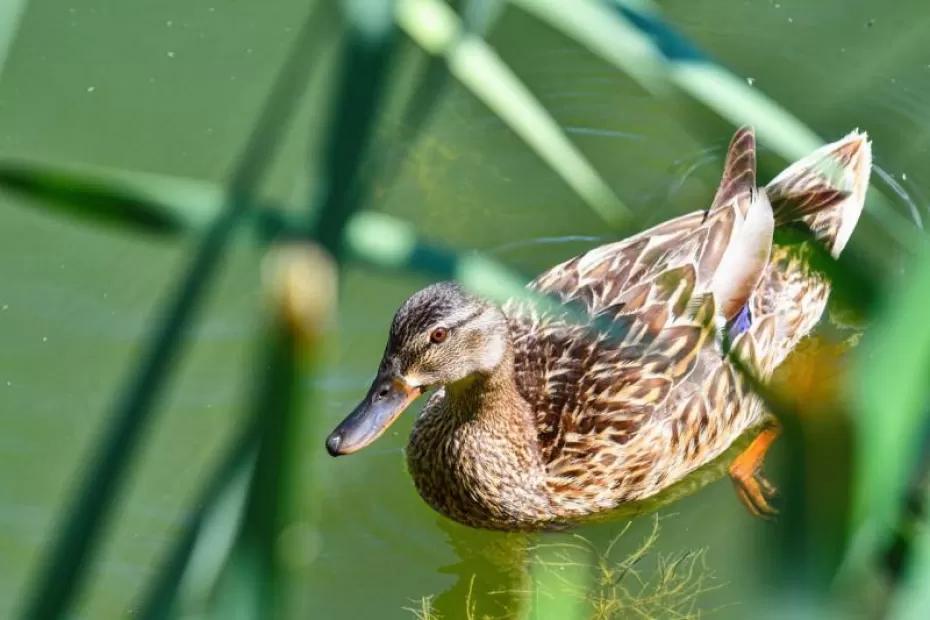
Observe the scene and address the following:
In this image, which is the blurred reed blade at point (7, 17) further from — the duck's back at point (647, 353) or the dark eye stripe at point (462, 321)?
the duck's back at point (647, 353)

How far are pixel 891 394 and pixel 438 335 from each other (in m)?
2.65

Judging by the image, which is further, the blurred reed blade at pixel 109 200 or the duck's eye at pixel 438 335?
the duck's eye at pixel 438 335

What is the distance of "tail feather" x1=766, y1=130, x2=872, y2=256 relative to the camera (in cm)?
490

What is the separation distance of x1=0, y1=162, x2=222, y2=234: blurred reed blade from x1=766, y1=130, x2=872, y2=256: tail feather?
10.8 ft

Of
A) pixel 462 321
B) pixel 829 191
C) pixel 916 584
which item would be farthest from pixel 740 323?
pixel 916 584

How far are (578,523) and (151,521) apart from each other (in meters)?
1.30

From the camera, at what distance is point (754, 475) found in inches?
187

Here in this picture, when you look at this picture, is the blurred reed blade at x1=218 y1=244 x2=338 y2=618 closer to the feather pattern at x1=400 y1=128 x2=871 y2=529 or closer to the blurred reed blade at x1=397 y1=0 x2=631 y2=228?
the blurred reed blade at x1=397 y1=0 x2=631 y2=228

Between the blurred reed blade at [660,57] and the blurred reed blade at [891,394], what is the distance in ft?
1.98

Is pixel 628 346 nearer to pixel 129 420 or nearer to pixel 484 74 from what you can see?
pixel 484 74

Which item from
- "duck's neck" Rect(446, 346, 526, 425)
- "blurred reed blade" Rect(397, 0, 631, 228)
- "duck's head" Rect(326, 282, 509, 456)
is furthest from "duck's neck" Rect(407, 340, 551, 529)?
"blurred reed blade" Rect(397, 0, 631, 228)

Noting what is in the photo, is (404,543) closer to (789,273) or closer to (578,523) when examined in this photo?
(578,523)

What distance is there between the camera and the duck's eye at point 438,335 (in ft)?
13.6

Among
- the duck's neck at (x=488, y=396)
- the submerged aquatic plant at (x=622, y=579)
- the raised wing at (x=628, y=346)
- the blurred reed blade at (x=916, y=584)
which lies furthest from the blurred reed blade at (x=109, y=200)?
the raised wing at (x=628, y=346)
